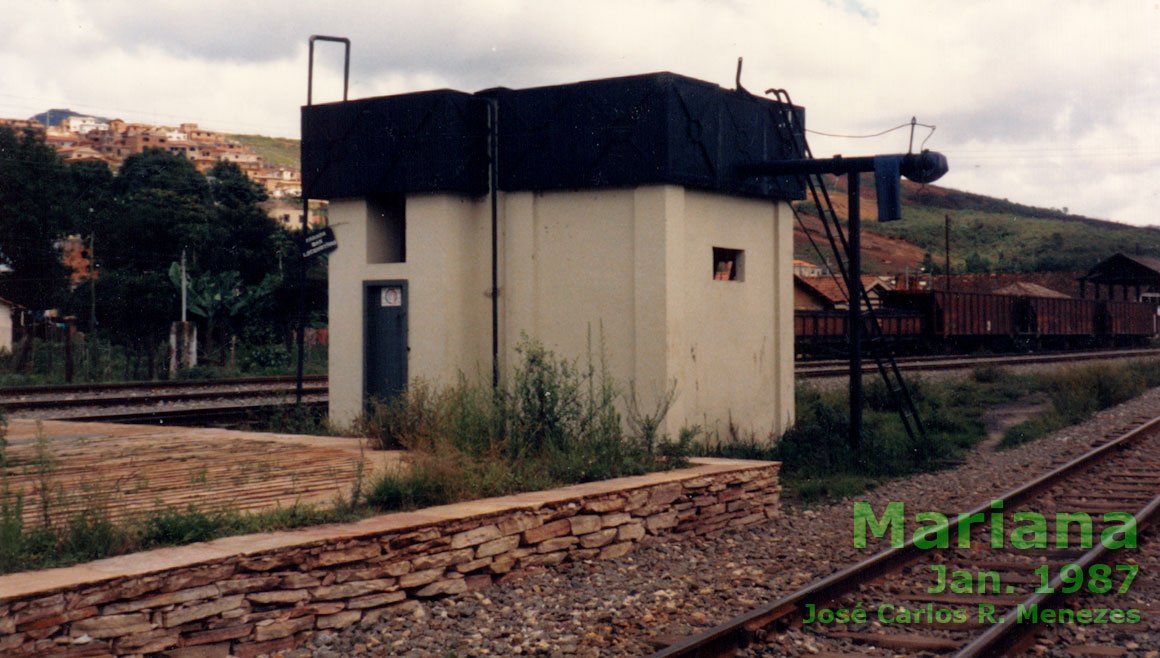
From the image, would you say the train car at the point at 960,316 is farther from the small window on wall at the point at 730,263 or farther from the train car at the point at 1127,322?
the small window on wall at the point at 730,263

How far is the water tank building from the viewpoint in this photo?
11641mm

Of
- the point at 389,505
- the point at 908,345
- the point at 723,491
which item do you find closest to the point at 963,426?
the point at 723,491

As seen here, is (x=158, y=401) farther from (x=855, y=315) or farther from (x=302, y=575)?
(x=302, y=575)

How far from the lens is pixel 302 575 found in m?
5.41

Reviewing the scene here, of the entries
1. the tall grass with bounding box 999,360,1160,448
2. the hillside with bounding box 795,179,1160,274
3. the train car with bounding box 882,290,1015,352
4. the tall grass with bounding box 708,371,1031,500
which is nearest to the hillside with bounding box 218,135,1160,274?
the hillside with bounding box 795,179,1160,274

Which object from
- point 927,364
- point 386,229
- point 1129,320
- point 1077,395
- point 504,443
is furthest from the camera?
point 1129,320

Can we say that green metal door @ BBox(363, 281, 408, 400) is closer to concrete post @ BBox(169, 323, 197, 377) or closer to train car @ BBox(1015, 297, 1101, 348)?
concrete post @ BBox(169, 323, 197, 377)

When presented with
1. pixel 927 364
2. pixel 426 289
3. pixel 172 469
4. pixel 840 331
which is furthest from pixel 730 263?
pixel 840 331

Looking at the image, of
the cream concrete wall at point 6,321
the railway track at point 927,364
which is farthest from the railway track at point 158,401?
the cream concrete wall at point 6,321

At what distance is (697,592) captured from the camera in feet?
21.7

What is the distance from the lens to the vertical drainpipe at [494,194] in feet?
40.0

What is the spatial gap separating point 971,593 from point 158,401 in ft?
47.1

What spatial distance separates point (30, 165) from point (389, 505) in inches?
2266

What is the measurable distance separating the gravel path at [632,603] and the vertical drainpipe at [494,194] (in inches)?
175
